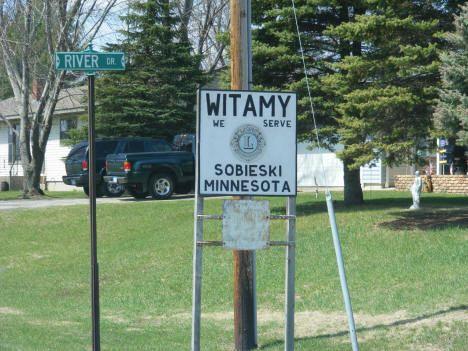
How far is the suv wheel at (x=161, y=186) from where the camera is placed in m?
22.0

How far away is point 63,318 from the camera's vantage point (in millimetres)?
11594

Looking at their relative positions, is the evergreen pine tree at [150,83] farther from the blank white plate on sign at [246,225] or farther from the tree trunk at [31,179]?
the blank white plate on sign at [246,225]

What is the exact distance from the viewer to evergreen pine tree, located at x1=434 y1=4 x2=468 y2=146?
40.3ft

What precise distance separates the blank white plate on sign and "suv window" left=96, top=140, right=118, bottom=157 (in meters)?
16.8

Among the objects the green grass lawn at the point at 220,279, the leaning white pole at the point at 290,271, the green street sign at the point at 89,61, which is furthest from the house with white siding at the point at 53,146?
the leaning white pole at the point at 290,271

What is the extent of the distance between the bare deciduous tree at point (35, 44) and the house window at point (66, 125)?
24.9 feet

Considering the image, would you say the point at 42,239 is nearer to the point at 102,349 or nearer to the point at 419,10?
the point at 102,349

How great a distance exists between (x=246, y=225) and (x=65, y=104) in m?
29.6

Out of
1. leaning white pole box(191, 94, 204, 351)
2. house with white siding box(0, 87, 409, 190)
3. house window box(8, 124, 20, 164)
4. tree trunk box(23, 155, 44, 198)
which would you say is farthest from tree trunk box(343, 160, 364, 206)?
house window box(8, 124, 20, 164)

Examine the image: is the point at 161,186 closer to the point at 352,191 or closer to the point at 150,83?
the point at 352,191

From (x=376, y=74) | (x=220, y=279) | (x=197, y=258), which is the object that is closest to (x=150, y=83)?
(x=376, y=74)

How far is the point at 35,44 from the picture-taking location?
27.4 meters

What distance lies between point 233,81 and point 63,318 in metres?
5.54

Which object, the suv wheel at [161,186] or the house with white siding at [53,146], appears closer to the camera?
the suv wheel at [161,186]
